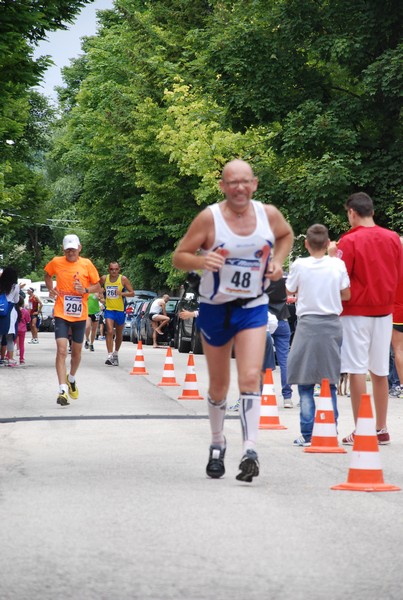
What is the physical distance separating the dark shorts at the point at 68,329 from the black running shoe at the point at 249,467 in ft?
25.6

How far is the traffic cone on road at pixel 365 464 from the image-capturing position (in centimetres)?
841

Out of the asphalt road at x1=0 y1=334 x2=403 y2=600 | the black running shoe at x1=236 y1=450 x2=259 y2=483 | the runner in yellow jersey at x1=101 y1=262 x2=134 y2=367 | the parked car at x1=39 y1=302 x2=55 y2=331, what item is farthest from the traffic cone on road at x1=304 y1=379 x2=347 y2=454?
the parked car at x1=39 y1=302 x2=55 y2=331

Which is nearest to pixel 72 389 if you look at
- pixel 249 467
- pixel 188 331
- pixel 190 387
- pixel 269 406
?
pixel 190 387

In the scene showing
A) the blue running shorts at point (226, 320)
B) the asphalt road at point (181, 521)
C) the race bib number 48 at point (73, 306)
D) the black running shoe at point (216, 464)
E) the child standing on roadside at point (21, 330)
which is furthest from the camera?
the child standing on roadside at point (21, 330)

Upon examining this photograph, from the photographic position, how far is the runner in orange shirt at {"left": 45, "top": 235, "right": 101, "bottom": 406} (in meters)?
16.1

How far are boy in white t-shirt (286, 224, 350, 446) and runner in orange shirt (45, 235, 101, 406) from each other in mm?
5286

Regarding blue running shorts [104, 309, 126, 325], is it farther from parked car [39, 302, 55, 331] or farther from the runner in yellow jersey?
parked car [39, 302, 55, 331]

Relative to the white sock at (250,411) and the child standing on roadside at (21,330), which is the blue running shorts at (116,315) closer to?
the child standing on roadside at (21,330)

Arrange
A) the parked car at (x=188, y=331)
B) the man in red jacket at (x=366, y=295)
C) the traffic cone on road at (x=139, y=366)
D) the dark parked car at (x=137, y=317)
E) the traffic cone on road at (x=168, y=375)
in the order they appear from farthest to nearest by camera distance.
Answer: the dark parked car at (x=137, y=317), the parked car at (x=188, y=331), the traffic cone on road at (x=139, y=366), the traffic cone on road at (x=168, y=375), the man in red jacket at (x=366, y=295)

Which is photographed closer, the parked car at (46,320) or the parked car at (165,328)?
the parked car at (165,328)

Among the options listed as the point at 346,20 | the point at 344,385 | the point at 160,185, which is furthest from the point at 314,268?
the point at 160,185

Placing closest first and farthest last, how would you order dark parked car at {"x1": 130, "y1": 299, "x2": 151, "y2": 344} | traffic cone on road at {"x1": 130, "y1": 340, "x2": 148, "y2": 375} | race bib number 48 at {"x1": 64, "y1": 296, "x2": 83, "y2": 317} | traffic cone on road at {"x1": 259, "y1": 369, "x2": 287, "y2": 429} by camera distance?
traffic cone on road at {"x1": 259, "y1": 369, "x2": 287, "y2": 429}, race bib number 48 at {"x1": 64, "y1": 296, "x2": 83, "y2": 317}, traffic cone on road at {"x1": 130, "y1": 340, "x2": 148, "y2": 375}, dark parked car at {"x1": 130, "y1": 299, "x2": 151, "y2": 344}

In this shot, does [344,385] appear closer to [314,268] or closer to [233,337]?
[314,268]

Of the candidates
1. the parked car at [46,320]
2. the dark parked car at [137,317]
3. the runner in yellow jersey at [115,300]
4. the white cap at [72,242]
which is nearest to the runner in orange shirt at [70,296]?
the white cap at [72,242]
